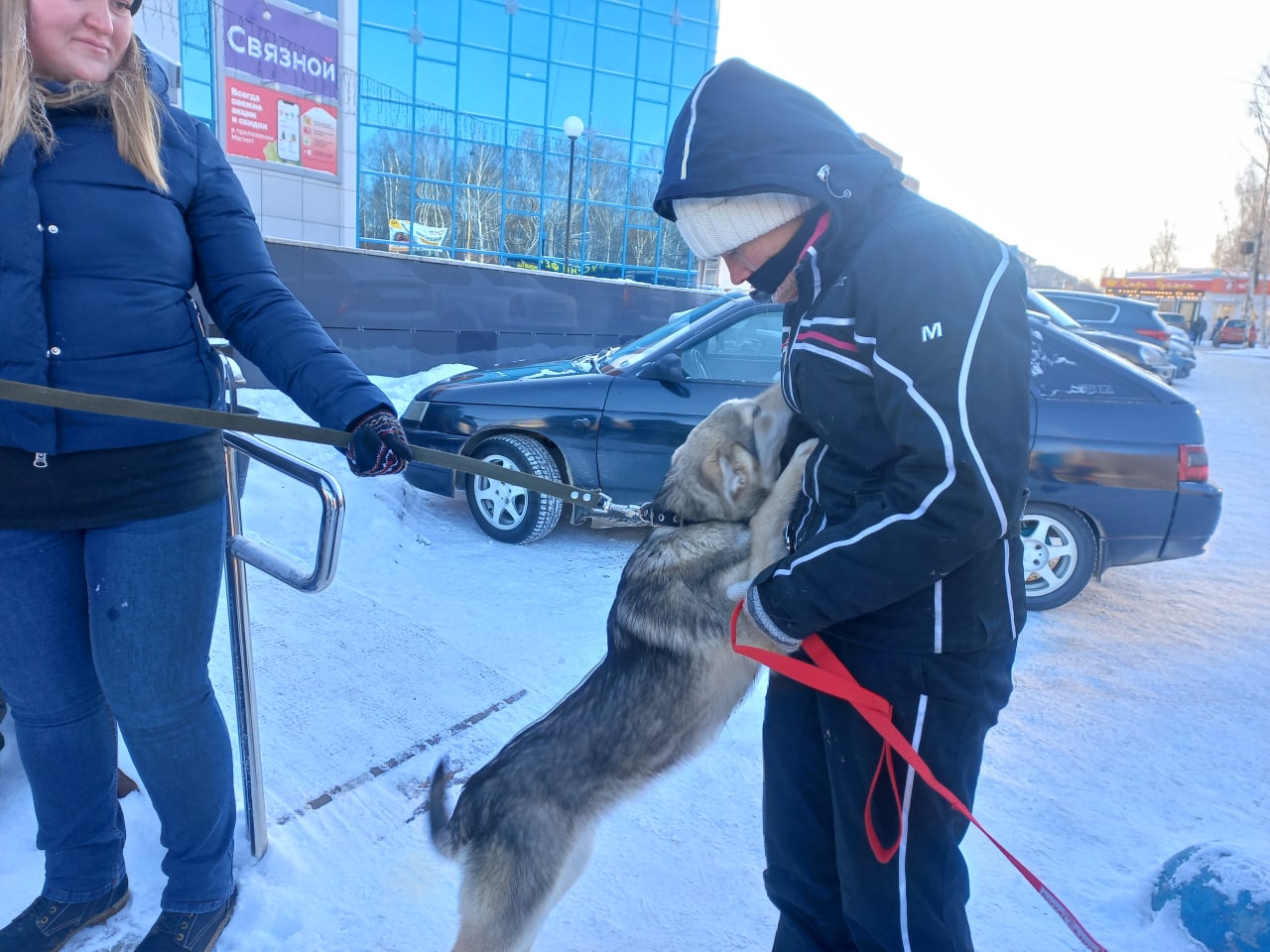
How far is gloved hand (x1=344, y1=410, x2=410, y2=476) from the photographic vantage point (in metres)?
1.93

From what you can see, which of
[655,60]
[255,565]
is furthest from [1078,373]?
[655,60]

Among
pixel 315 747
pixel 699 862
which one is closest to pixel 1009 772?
pixel 699 862

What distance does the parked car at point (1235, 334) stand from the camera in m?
49.9

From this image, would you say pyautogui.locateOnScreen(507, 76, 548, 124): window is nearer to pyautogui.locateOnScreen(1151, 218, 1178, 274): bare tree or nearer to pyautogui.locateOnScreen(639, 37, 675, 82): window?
pyautogui.locateOnScreen(639, 37, 675, 82): window

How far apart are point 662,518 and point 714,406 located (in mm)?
2946

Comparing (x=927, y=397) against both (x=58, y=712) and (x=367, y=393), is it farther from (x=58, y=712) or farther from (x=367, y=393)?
(x=58, y=712)

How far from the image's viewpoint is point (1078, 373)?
4.98 metres

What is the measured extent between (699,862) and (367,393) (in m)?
1.91

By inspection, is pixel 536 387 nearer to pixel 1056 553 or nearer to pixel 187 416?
pixel 1056 553

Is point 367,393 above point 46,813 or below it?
above

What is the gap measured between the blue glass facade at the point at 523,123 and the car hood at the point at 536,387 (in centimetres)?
1281

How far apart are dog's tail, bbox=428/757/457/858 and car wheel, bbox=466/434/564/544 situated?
3.39 metres

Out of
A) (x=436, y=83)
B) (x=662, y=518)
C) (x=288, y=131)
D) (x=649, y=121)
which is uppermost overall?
(x=649, y=121)

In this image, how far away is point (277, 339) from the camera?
6.57 ft
